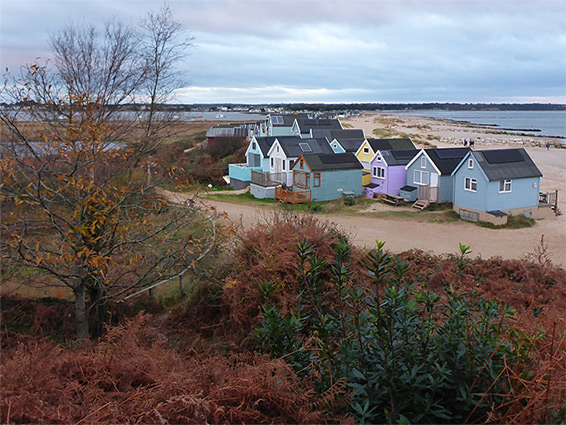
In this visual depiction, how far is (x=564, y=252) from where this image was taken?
2086 cm

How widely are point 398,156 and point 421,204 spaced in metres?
→ 5.11

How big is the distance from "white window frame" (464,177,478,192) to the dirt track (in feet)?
7.33

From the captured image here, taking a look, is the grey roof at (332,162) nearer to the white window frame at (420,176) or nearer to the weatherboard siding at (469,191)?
the white window frame at (420,176)

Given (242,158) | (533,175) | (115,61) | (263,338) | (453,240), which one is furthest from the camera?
(242,158)

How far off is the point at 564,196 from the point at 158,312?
33.8 metres

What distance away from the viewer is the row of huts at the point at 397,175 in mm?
27578

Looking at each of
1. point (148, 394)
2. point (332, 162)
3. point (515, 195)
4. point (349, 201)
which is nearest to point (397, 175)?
point (349, 201)

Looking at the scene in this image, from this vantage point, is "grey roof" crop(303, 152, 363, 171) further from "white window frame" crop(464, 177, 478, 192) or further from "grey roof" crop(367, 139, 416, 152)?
"white window frame" crop(464, 177, 478, 192)

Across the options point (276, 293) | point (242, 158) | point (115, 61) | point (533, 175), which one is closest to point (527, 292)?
point (276, 293)

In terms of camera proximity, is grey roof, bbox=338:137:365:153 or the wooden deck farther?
grey roof, bbox=338:137:365:153

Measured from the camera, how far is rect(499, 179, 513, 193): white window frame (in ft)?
89.6

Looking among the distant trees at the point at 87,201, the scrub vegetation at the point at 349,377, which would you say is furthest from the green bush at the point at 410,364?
the distant trees at the point at 87,201

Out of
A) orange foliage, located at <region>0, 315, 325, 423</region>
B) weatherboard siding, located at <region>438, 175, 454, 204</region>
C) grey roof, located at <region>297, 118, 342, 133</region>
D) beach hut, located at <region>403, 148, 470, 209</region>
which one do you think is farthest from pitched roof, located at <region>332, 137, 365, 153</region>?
orange foliage, located at <region>0, 315, 325, 423</region>

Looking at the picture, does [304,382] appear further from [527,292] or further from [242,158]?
[242,158]
